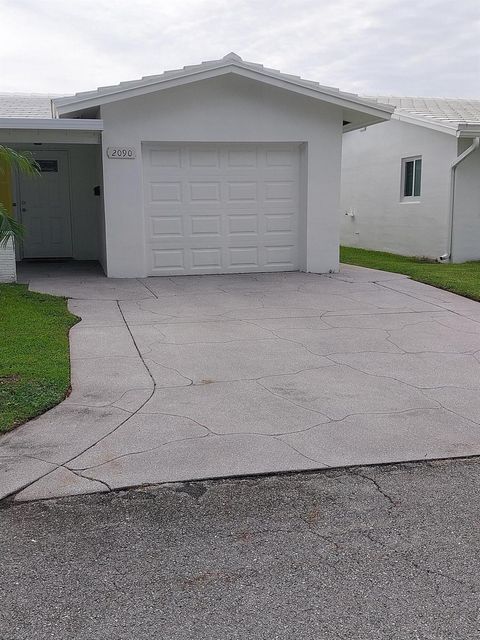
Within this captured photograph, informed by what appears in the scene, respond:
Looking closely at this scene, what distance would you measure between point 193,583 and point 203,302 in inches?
291

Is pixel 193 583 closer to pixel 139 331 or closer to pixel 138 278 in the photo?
pixel 139 331

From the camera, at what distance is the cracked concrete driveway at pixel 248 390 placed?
462 cm

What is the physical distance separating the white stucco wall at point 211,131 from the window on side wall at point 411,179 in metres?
5.18

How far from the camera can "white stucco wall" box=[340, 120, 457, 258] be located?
53.8ft

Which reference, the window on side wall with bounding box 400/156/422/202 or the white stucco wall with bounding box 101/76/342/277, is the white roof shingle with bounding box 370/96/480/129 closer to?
the window on side wall with bounding box 400/156/422/202


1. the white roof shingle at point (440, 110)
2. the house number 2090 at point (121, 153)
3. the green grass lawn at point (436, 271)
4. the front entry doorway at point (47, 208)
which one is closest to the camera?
the green grass lawn at point (436, 271)

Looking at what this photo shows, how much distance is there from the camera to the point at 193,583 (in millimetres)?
3152

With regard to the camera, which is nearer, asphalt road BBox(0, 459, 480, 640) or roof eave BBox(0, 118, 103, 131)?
asphalt road BBox(0, 459, 480, 640)

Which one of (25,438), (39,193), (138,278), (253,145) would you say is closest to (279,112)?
(253,145)

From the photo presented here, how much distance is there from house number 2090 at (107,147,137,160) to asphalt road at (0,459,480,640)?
9.10m

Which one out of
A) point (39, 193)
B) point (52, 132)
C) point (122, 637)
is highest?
point (52, 132)

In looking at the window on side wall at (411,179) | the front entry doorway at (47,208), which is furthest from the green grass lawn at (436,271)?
the front entry doorway at (47,208)

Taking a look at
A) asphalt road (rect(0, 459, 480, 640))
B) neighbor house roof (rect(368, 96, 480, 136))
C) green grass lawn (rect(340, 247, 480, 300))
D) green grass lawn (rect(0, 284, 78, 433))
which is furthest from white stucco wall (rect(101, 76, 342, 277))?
asphalt road (rect(0, 459, 480, 640))

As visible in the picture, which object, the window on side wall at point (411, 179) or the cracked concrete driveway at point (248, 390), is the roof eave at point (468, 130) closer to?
the window on side wall at point (411, 179)
